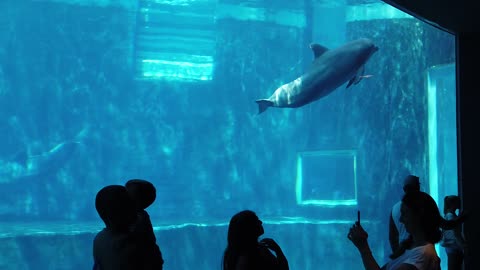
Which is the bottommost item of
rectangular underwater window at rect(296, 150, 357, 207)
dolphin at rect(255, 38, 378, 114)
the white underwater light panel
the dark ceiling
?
rectangular underwater window at rect(296, 150, 357, 207)

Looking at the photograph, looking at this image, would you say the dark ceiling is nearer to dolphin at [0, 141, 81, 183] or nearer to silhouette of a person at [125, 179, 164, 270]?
silhouette of a person at [125, 179, 164, 270]

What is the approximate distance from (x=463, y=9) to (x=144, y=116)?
22.5 meters

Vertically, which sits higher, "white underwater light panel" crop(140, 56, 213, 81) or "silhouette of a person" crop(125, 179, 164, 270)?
"white underwater light panel" crop(140, 56, 213, 81)

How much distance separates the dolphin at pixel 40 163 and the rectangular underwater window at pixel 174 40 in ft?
18.3

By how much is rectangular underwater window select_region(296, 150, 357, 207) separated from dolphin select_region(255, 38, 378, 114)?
18.3m

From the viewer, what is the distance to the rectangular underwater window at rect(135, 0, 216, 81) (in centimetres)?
2866

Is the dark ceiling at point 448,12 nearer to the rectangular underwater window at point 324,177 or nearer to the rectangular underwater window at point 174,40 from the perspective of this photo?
the rectangular underwater window at point 324,177

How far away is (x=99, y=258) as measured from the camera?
9.45ft

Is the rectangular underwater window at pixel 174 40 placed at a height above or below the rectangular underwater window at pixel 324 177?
above

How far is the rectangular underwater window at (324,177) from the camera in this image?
2669cm

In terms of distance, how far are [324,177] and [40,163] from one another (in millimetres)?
14859

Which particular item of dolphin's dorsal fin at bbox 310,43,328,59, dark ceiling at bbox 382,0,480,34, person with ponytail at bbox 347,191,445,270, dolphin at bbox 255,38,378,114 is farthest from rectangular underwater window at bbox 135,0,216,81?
person with ponytail at bbox 347,191,445,270

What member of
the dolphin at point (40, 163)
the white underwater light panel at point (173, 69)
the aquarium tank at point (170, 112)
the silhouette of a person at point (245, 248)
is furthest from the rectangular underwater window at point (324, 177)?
the silhouette of a person at point (245, 248)

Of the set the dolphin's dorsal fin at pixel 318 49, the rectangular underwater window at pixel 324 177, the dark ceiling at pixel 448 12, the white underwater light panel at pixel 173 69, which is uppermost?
the white underwater light panel at pixel 173 69
